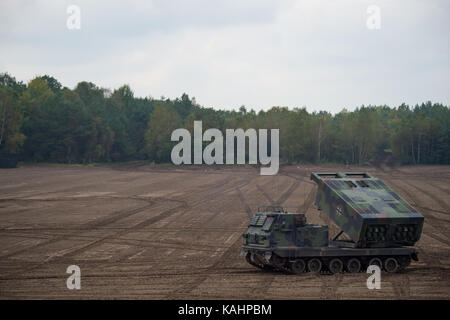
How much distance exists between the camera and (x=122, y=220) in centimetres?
3775

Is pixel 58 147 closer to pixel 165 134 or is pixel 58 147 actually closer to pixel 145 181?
pixel 165 134

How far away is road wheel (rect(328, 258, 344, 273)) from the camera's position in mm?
22500

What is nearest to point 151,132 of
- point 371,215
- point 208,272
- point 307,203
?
point 307,203

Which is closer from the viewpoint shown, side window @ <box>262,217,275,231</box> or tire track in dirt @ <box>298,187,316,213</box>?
side window @ <box>262,217,275,231</box>

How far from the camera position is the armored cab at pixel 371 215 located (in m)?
22.2

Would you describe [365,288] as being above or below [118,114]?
below

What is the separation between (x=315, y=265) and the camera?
891 inches

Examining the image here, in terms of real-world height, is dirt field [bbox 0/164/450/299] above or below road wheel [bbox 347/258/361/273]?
below

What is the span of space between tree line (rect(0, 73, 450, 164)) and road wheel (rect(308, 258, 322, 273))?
244ft

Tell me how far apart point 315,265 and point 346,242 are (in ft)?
5.38

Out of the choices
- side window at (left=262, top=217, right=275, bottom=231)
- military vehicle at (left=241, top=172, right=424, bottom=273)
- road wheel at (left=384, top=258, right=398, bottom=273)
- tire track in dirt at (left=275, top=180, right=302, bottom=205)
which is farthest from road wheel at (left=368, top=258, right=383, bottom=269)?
tire track in dirt at (left=275, top=180, right=302, bottom=205)

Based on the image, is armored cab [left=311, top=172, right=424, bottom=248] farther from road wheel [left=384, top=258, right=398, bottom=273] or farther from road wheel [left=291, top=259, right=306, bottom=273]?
road wheel [left=291, top=259, right=306, bottom=273]
